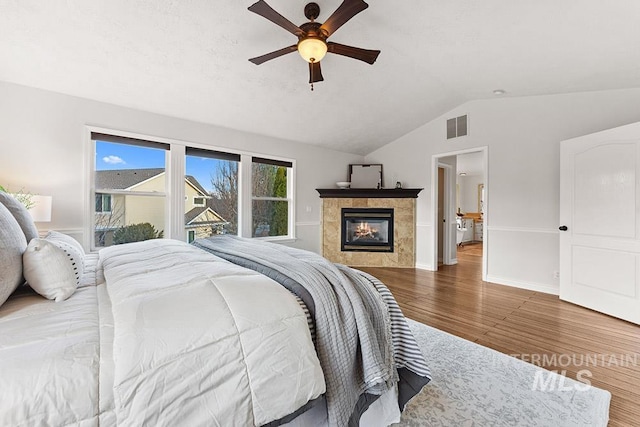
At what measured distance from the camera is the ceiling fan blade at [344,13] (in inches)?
71.5

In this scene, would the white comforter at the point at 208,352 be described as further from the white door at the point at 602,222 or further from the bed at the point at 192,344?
the white door at the point at 602,222

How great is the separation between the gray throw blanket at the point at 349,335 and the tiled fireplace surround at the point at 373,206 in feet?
12.9

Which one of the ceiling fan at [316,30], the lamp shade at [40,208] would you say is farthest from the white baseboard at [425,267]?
the lamp shade at [40,208]

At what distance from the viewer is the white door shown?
2.74 metres

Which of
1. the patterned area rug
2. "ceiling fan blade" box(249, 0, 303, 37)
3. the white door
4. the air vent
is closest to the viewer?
the patterned area rug

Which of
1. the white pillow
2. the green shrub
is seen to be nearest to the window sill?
the green shrub

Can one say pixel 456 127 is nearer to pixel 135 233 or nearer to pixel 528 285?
pixel 528 285

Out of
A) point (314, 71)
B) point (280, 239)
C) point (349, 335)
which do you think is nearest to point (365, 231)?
point (280, 239)

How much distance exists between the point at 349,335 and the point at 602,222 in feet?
11.3

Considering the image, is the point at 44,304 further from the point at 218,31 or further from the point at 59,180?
the point at 59,180

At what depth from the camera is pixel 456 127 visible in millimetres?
4566

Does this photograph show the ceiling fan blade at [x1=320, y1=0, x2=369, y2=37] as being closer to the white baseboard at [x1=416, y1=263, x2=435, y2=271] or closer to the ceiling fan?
the ceiling fan

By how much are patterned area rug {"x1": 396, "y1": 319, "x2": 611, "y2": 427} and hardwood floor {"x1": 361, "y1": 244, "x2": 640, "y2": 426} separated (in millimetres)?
126

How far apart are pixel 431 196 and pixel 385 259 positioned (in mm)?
1436
